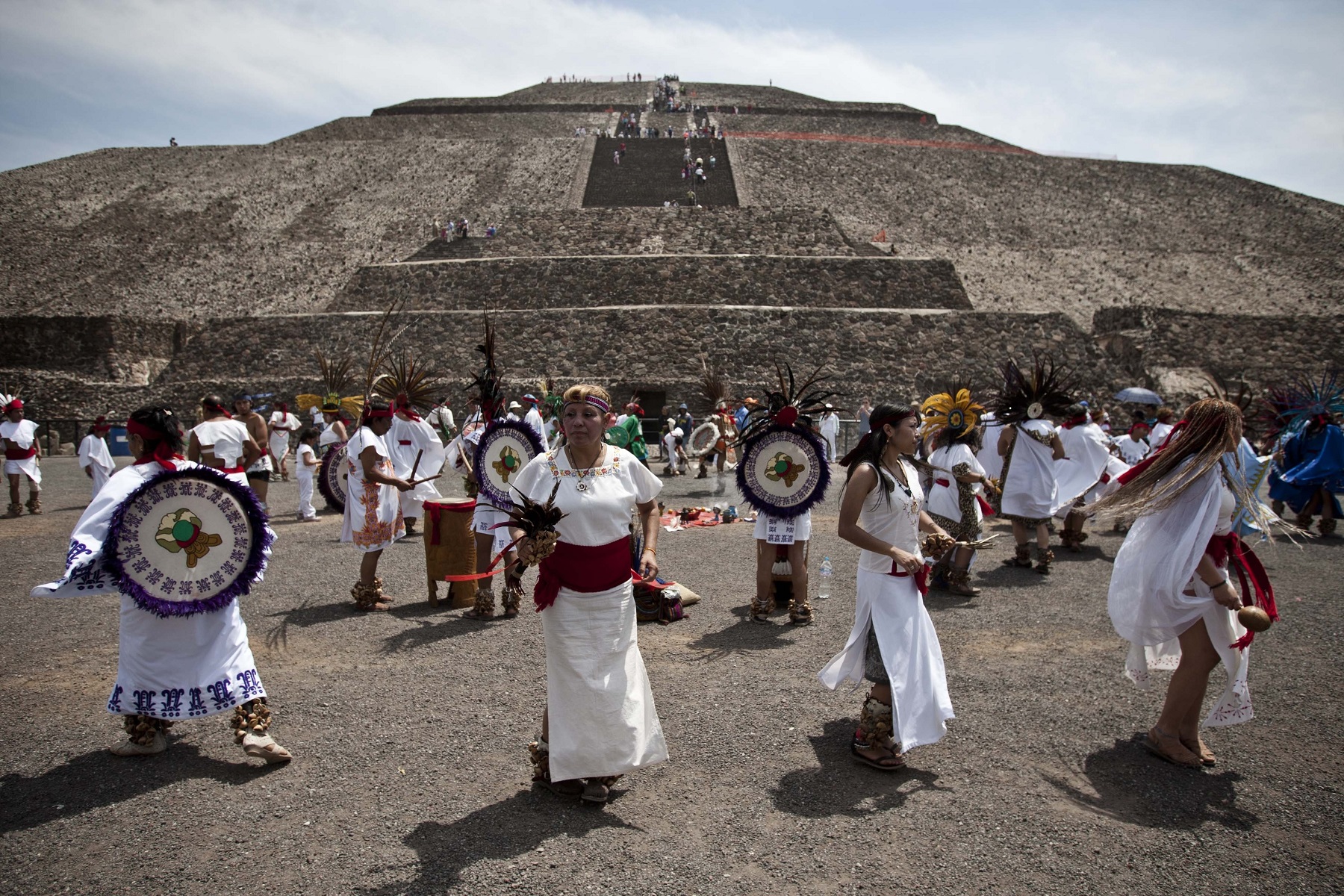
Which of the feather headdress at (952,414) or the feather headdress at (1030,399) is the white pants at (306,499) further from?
the feather headdress at (1030,399)

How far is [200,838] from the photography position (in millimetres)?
3576

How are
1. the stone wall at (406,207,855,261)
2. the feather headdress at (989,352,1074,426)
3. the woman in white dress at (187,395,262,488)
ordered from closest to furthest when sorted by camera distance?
the woman in white dress at (187,395,262,488) → the feather headdress at (989,352,1074,426) → the stone wall at (406,207,855,261)

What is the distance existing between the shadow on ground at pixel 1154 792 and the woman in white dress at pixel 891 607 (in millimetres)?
775

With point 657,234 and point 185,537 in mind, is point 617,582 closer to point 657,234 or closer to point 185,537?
point 185,537

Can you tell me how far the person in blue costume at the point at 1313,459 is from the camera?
11.3 metres

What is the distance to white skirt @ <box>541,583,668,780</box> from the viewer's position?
369cm

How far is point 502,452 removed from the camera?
7.23m

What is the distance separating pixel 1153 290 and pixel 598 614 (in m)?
41.9

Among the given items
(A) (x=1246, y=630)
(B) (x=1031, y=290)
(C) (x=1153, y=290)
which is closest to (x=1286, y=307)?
(C) (x=1153, y=290)

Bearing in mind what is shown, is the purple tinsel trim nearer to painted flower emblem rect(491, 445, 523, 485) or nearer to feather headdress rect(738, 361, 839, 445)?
painted flower emblem rect(491, 445, 523, 485)

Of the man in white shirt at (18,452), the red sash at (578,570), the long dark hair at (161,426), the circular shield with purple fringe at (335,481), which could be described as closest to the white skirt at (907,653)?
the red sash at (578,570)

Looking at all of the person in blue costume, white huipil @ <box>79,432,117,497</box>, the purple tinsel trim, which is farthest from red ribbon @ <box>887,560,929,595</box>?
white huipil @ <box>79,432,117,497</box>

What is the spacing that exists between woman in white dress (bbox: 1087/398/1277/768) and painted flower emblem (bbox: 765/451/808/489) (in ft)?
9.42

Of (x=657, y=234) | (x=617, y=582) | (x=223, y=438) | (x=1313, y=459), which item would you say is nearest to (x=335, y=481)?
(x=223, y=438)
